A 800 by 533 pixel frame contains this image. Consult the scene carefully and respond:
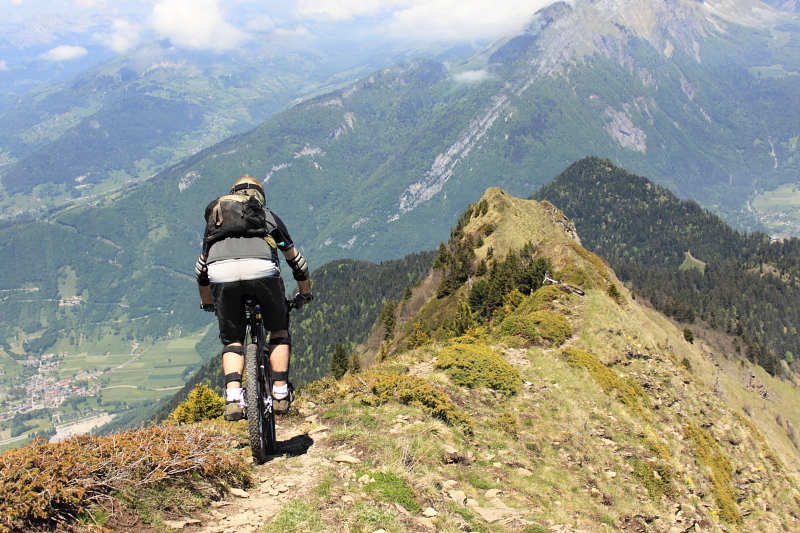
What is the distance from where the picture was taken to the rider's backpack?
27.4 feet

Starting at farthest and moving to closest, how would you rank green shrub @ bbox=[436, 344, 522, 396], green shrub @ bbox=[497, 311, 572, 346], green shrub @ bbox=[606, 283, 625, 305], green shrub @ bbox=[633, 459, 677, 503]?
green shrub @ bbox=[606, 283, 625, 305] < green shrub @ bbox=[497, 311, 572, 346] < green shrub @ bbox=[436, 344, 522, 396] < green shrub @ bbox=[633, 459, 677, 503]

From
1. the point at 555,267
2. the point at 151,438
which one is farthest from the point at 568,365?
the point at 555,267

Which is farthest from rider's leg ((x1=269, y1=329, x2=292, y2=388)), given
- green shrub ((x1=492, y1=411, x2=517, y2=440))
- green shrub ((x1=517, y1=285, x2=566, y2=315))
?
green shrub ((x1=517, y1=285, x2=566, y2=315))

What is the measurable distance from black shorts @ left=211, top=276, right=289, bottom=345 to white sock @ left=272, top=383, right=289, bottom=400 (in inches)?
42.6

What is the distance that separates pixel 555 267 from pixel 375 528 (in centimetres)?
3425

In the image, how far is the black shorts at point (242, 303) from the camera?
8359 mm

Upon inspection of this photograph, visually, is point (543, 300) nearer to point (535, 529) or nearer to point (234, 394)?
point (535, 529)

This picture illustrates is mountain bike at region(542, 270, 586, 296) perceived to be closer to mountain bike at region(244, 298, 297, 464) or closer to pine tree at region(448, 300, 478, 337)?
pine tree at region(448, 300, 478, 337)

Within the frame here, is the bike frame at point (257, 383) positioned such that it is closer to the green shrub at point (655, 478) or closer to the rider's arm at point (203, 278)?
the rider's arm at point (203, 278)

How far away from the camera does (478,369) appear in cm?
1584

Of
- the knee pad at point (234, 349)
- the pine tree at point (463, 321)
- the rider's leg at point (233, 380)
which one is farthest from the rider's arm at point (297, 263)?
the pine tree at point (463, 321)

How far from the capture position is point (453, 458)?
10.2 m

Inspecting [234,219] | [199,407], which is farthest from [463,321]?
[234,219]

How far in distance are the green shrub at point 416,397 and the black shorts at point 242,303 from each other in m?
4.72
